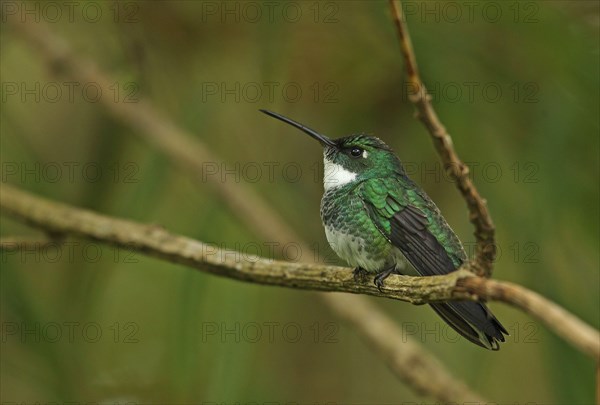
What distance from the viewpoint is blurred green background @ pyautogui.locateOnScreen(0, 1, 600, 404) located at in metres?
2.41

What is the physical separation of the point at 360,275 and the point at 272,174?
1.44 m

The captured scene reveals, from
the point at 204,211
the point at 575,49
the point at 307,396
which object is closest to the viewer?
the point at 575,49

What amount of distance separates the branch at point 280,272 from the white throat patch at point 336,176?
0.51 m

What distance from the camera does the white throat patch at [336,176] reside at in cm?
242

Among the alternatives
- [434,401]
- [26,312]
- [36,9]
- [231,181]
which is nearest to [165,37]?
[36,9]

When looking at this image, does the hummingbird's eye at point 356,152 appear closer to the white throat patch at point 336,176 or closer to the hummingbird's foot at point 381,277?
the white throat patch at point 336,176

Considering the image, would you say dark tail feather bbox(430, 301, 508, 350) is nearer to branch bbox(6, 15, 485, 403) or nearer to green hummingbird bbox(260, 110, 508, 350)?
green hummingbird bbox(260, 110, 508, 350)

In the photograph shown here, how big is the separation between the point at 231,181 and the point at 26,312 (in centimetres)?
88

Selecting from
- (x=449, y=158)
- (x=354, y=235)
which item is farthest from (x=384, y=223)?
(x=449, y=158)

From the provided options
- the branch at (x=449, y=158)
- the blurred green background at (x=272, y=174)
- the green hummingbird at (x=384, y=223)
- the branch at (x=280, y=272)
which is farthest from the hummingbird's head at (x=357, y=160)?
the branch at (x=449, y=158)

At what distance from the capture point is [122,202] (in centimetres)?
322

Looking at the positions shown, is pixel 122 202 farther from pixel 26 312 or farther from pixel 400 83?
pixel 400 83

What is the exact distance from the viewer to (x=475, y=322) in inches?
68.1

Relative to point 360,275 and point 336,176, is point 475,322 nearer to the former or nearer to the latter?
point 360,275
